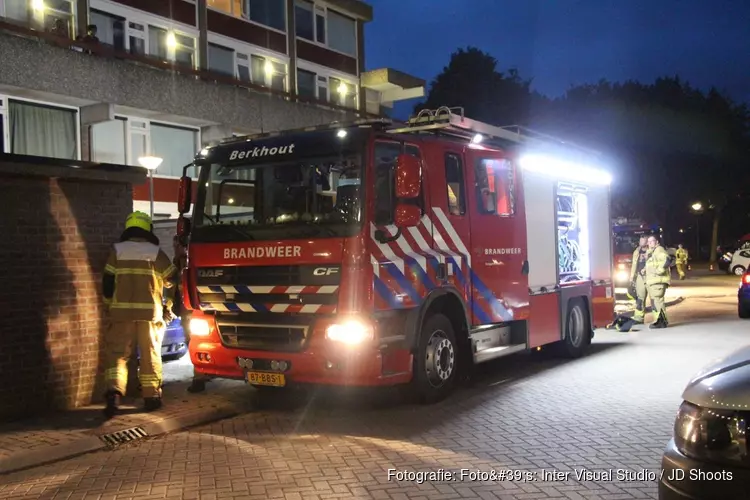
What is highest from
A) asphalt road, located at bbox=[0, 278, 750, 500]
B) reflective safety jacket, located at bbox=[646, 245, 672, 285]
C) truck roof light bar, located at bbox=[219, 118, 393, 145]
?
truck roof light bar, located at bbox=[219, 118, 393, 145]

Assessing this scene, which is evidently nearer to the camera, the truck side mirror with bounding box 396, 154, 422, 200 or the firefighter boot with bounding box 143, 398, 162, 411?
the truck side mirror with bounding box 396, 154, 422, 200

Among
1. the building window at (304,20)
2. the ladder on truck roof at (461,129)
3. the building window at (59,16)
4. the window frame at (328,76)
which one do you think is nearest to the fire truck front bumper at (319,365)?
the ladder on truck roof at (461,129)

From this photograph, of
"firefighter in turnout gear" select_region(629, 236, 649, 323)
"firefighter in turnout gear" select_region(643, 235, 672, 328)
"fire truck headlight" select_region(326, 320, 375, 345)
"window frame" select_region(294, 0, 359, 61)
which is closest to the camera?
"fire truck headlight" select_region(326, 320, 375, 345)

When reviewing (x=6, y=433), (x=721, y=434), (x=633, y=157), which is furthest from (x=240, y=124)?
(x=633, y=157)

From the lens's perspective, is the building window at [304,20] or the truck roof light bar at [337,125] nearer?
the truck roof light bar at [337,125]

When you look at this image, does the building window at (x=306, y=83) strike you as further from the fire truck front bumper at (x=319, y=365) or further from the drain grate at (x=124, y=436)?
the drain grate at (x=124, y=436)

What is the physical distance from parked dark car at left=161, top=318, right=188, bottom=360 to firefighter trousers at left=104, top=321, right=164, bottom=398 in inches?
96.8

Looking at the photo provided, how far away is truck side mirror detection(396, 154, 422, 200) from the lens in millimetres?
6836

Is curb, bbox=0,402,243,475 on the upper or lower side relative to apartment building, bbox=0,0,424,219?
lower

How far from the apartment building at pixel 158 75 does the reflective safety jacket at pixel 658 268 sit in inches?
342

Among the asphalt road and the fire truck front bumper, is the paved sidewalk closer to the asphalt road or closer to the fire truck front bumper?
the asphalt road

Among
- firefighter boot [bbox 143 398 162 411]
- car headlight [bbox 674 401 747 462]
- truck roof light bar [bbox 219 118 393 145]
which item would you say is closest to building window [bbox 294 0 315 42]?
truck roof light bar [bbox 219 118 393 145]

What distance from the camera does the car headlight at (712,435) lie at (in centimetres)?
277

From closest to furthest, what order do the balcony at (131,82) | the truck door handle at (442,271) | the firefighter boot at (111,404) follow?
the firefighter boot at (111,404) < the truck door handle at (442,271) < the balcony at (131,82)
